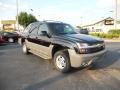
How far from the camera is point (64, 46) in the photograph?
6.89m

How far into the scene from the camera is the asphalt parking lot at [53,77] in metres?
5.52

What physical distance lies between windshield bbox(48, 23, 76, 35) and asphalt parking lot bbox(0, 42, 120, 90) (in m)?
1.37

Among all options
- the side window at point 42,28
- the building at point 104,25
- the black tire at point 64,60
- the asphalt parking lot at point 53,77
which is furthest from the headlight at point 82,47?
the building at point 104,25

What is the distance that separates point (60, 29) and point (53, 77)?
2377 mm

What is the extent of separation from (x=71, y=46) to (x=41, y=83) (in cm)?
159

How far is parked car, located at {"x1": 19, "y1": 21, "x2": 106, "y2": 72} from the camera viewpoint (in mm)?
6505

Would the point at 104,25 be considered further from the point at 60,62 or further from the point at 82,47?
the point at 82,47

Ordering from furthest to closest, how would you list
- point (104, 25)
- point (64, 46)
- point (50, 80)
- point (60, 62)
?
point (104, 25) → point (60, 62) → point (64, 46) → point (50, 80)

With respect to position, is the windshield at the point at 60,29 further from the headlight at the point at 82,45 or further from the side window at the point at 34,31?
the headlight at the point at 82,45

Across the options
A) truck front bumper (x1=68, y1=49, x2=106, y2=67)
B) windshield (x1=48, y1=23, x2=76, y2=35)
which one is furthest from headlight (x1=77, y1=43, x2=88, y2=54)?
windshield (x1=48, y1=23, x2=76, y2=35)

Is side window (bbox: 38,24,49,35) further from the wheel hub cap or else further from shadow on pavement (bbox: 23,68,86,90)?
shadow on pavement (bbox: 23,68,86,90)

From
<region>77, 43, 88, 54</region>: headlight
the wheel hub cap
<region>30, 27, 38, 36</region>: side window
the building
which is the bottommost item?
the wheel hub cap

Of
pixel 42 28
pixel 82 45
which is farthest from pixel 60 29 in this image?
pixel 82 45

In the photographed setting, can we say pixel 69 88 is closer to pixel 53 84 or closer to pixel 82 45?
pixel 53 84
